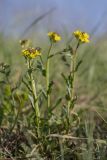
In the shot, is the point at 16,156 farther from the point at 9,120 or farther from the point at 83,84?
the point at 83,84

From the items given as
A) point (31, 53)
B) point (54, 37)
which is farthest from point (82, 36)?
point (31, 53)

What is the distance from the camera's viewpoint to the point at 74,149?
1.61 m

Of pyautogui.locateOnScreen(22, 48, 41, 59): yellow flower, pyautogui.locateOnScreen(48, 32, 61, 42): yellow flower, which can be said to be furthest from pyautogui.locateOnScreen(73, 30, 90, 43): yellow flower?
pyautogui.locateOnScreen(22, 48, 41, 59): yellow flower

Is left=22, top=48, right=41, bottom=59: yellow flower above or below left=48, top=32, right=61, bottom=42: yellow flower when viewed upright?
below

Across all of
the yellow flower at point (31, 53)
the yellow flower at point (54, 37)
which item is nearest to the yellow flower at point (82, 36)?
the yellow flower at point (54, 37)

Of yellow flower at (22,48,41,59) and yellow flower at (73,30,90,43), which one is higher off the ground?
yellow flower at (73,30,90,43)

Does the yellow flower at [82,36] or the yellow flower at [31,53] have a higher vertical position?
the yellow flower at [82,36]

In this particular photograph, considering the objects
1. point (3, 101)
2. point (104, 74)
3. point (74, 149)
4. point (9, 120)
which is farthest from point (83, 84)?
point (74, 149)

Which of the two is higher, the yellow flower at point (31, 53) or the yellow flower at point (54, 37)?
the yellow flower at point (54, 37)

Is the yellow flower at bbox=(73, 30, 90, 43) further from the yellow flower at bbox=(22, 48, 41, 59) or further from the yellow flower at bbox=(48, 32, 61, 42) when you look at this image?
the yellow flower at bbox=(22, 48, 41, 59)

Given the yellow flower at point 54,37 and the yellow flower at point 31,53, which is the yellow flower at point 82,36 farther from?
the yellow flower at point 31,53

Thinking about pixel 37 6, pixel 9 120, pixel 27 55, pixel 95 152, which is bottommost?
pixel 95 152

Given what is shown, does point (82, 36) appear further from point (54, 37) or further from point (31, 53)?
point (31, 53)

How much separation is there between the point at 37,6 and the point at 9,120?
2.18 metres
